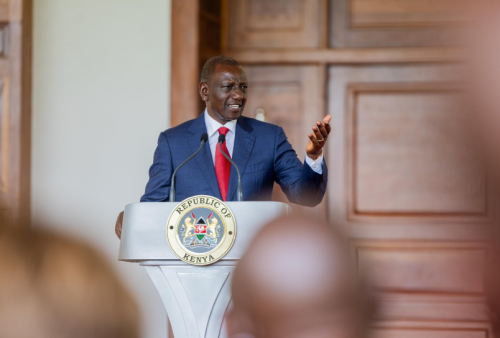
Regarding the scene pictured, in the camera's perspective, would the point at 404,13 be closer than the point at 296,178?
No

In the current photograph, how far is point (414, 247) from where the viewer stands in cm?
354

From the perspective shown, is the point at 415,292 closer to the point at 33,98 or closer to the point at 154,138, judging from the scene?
the point at 154,138

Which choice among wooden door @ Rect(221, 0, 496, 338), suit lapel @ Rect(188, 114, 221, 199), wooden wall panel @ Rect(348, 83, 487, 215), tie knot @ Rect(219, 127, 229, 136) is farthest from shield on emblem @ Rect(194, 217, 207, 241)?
wooden wall panel @ Rect(348, 83, 487, 215)

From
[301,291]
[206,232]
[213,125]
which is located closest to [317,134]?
[206,232]

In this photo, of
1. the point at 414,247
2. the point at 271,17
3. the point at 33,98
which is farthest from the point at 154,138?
the point at 414,247

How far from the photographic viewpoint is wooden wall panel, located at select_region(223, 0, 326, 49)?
362cm

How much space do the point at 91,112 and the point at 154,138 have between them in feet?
1.22

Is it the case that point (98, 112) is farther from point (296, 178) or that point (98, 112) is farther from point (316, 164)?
point (316, 164)

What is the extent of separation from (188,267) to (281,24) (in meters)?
2.21

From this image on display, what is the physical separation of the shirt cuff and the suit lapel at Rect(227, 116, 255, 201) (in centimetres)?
24

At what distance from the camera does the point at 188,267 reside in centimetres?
171

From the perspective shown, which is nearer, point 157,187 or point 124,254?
point 124,254

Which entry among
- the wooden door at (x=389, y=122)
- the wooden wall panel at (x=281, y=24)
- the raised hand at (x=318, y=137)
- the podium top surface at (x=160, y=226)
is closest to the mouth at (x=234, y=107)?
the raised hand at (x=318, y=137)

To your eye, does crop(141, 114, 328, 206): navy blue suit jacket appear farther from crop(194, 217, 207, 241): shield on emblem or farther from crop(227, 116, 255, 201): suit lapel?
crop(194, 217, 207, 241): shield on emblem
